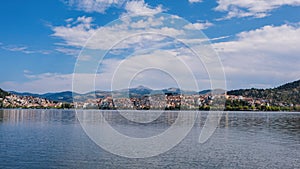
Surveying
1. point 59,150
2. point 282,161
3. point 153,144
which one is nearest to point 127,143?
point 153,144

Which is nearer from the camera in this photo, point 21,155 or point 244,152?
point 21,155

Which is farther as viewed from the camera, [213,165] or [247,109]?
[247,109]

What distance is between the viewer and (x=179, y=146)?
1244 inches

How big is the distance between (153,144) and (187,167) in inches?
419

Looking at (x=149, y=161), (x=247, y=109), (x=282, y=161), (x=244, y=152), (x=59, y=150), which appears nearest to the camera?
(x=149, y=161)

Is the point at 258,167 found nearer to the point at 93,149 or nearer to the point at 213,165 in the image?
the point at 213,165

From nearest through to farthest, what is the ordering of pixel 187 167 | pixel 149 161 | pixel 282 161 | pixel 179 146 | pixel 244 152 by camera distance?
pixel 187 167, pixel 149 161, pixel 282 161, pixel 244 152, pixel 179 146

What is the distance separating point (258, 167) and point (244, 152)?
632 cm

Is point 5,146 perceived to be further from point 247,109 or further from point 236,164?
point 247,109

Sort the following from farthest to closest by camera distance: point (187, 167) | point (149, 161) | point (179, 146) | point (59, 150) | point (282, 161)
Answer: point (179, 146) → point (59, 150) → point (282, 161) → point (149, 161) → point (187, 167)

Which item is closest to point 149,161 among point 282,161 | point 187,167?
point 187,167

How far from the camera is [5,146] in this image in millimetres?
29641

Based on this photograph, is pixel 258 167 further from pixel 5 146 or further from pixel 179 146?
pixel 5 146

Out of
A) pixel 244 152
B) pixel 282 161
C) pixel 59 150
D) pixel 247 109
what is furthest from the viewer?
pixel 247 109
